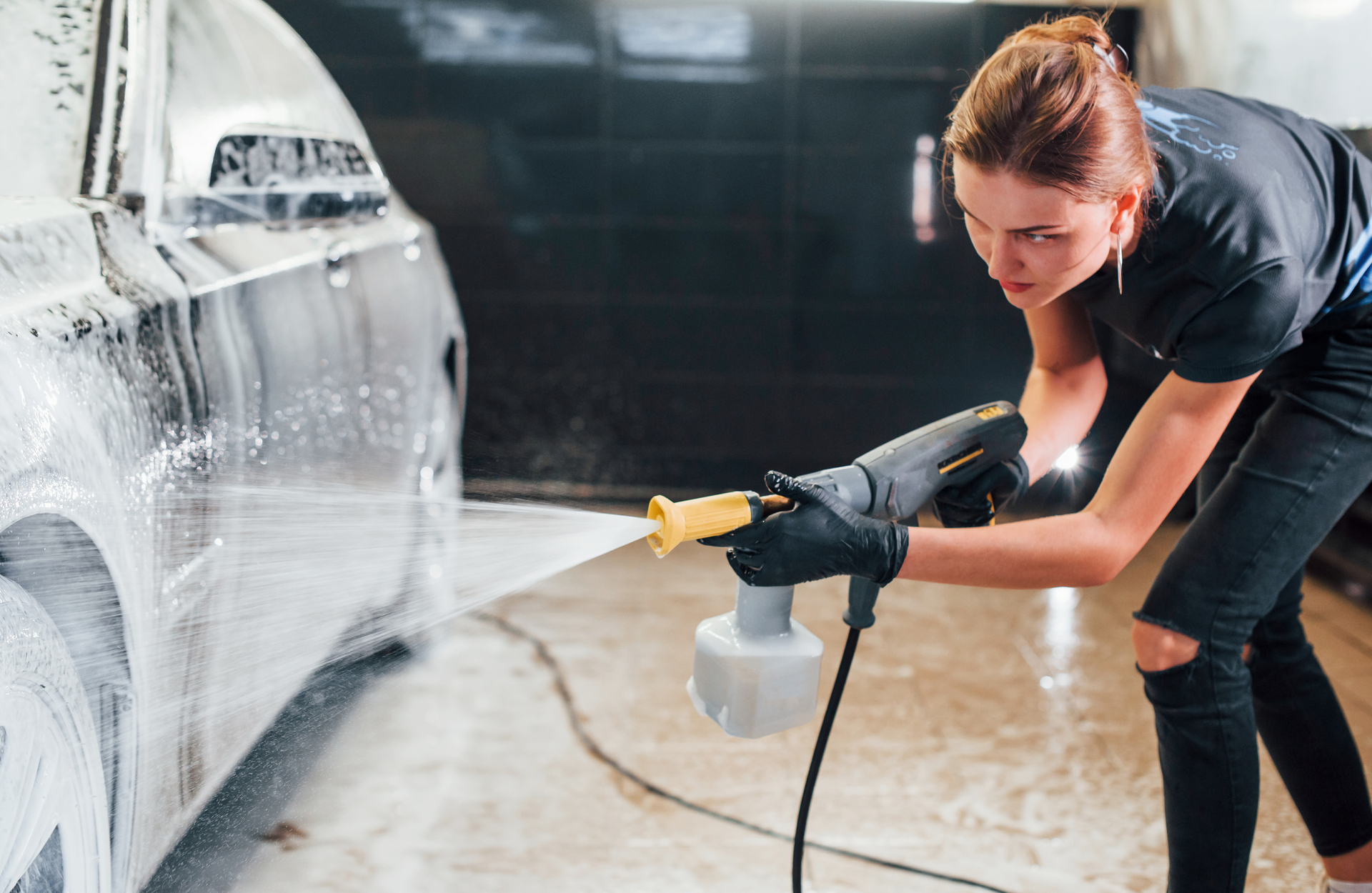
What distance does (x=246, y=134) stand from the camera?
5.37 feet

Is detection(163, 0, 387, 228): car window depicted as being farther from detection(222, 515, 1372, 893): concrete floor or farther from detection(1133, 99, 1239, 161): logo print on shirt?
detection(1133, 99, 1239, 161): logo print on shirt

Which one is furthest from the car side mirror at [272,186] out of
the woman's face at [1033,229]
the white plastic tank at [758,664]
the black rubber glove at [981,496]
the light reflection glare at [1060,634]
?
the light reflection glare at [1060,634]

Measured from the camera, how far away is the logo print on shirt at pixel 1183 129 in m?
1.38

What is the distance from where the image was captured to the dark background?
14.0 ft

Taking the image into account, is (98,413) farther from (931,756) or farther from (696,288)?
(696,288)

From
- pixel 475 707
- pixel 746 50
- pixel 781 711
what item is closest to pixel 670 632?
pixel 475 707

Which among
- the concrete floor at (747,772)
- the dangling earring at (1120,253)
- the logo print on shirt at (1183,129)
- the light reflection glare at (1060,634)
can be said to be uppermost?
the logo print on shirt at (1183,129)

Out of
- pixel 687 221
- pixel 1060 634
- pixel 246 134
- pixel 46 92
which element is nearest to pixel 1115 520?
pixel 246 134

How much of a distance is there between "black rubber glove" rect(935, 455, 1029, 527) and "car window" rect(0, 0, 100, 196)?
137 centimetres

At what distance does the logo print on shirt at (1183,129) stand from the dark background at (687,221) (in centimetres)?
299

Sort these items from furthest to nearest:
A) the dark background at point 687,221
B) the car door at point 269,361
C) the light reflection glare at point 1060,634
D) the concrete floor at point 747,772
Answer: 1. the dark background at point 687,221
2. the light reflection glare at point 1060,634
3. the concrete floor at point 747,772
4. the car door at point 269,361

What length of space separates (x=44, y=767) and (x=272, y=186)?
42.0 inches

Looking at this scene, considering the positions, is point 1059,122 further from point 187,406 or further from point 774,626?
point 187,406

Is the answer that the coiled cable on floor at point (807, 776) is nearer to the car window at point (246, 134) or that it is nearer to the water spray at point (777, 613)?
the water spray at point (777, 613)
